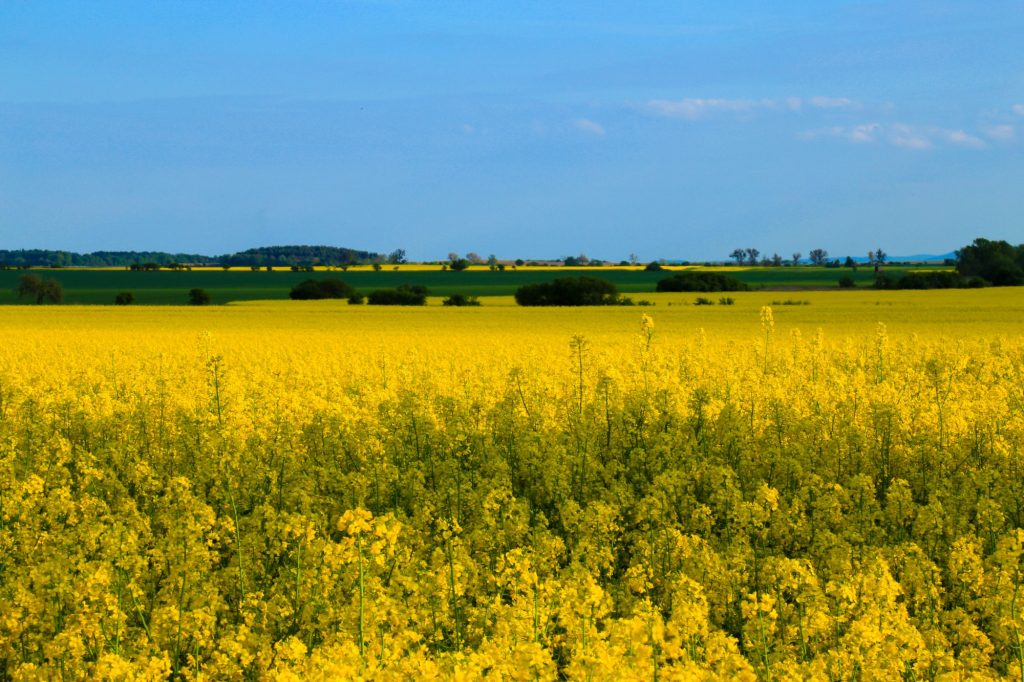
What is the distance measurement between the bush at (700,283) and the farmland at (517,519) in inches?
2605

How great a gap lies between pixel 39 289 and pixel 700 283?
58972 millimetres

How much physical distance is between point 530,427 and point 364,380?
20.1ft

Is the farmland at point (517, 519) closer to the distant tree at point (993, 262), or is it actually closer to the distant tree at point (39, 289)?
A: the distant tree at point (39, 289)

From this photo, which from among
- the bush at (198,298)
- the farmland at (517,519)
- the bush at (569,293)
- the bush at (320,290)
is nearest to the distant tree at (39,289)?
the bush at (198,298)

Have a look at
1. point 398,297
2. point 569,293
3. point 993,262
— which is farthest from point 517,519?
point 993,262

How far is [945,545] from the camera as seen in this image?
29.7 ft

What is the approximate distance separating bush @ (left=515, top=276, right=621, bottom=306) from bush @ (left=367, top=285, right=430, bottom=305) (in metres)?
7.77

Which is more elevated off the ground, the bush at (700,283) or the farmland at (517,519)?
the bush at (700,283)

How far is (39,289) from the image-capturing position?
269ft

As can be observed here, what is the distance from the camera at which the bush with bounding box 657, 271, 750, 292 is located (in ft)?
287

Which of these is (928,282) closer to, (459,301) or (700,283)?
(700,283)

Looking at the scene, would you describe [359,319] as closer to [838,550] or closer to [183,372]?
[183,372]

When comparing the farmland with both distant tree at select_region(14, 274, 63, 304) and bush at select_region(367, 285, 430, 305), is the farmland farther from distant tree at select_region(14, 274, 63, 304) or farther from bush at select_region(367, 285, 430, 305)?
distant tree at select_region(14, 274, 63, 304)

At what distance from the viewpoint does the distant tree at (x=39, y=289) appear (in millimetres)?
82188
